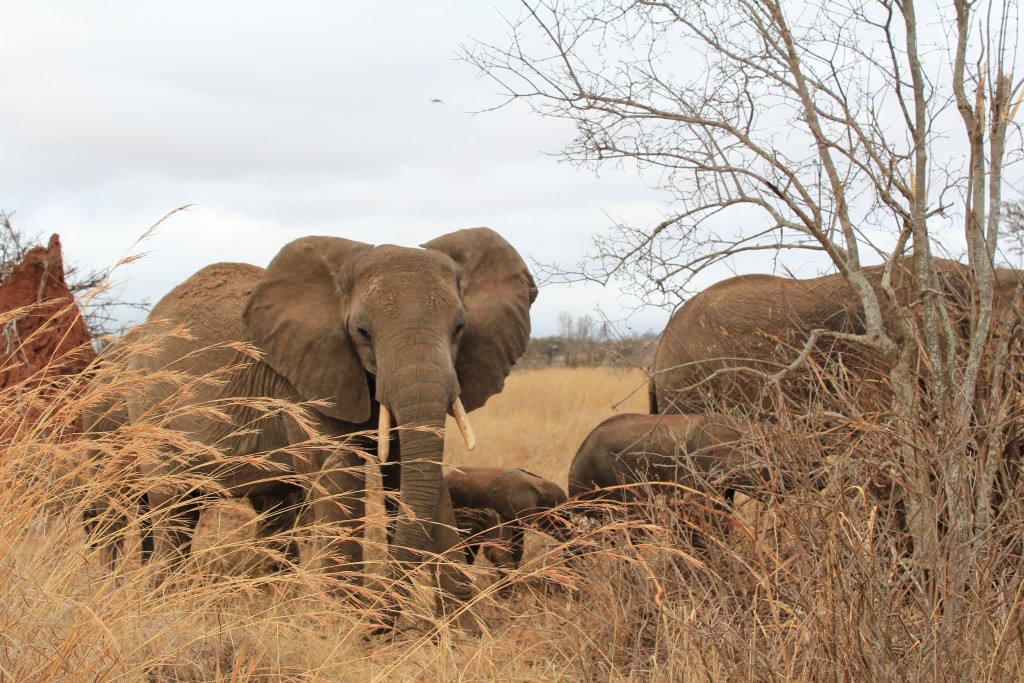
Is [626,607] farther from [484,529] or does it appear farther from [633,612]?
Result: [484,529]

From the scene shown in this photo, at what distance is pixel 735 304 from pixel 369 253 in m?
4.01

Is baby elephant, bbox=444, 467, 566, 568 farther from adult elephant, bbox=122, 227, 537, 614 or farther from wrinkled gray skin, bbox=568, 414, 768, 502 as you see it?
adult elephant, bbox=122, 227, 537, 614

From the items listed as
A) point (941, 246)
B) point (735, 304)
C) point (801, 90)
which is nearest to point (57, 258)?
point (735, 304)

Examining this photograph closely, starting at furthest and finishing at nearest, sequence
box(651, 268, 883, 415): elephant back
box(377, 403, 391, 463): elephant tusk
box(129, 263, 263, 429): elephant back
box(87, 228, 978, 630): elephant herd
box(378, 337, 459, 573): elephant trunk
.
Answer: box(651, 268, 883, 415): elephant back
box(129, 263, 263, 429): elephant back
box(87, 228, 978, 630): elephant herd
box(378, 337, 459, 573): elephant trunk
box(377, 403, 391, 463): elephant tusk

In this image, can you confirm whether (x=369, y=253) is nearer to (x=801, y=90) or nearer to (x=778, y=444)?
(x=801, y=90)

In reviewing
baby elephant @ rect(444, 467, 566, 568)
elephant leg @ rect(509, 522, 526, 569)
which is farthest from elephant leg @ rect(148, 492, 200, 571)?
elephant leg @ rect(509, 522, 526, 569)

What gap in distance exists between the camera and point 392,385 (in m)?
5.28

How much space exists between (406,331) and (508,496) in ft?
4.66

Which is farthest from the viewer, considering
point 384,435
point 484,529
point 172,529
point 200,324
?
point 200,324

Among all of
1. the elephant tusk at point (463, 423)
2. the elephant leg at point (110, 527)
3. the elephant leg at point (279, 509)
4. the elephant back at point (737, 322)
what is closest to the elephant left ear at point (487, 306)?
the elephant tusk at point (463, 423)

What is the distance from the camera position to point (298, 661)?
4.13 m

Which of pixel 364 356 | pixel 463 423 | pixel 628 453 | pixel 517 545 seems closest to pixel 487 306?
pixel 364 356

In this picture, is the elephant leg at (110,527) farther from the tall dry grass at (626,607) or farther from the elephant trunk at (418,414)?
the elephant trunk at (418,414)

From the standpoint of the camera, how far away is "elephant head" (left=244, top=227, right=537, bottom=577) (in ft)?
17.4
